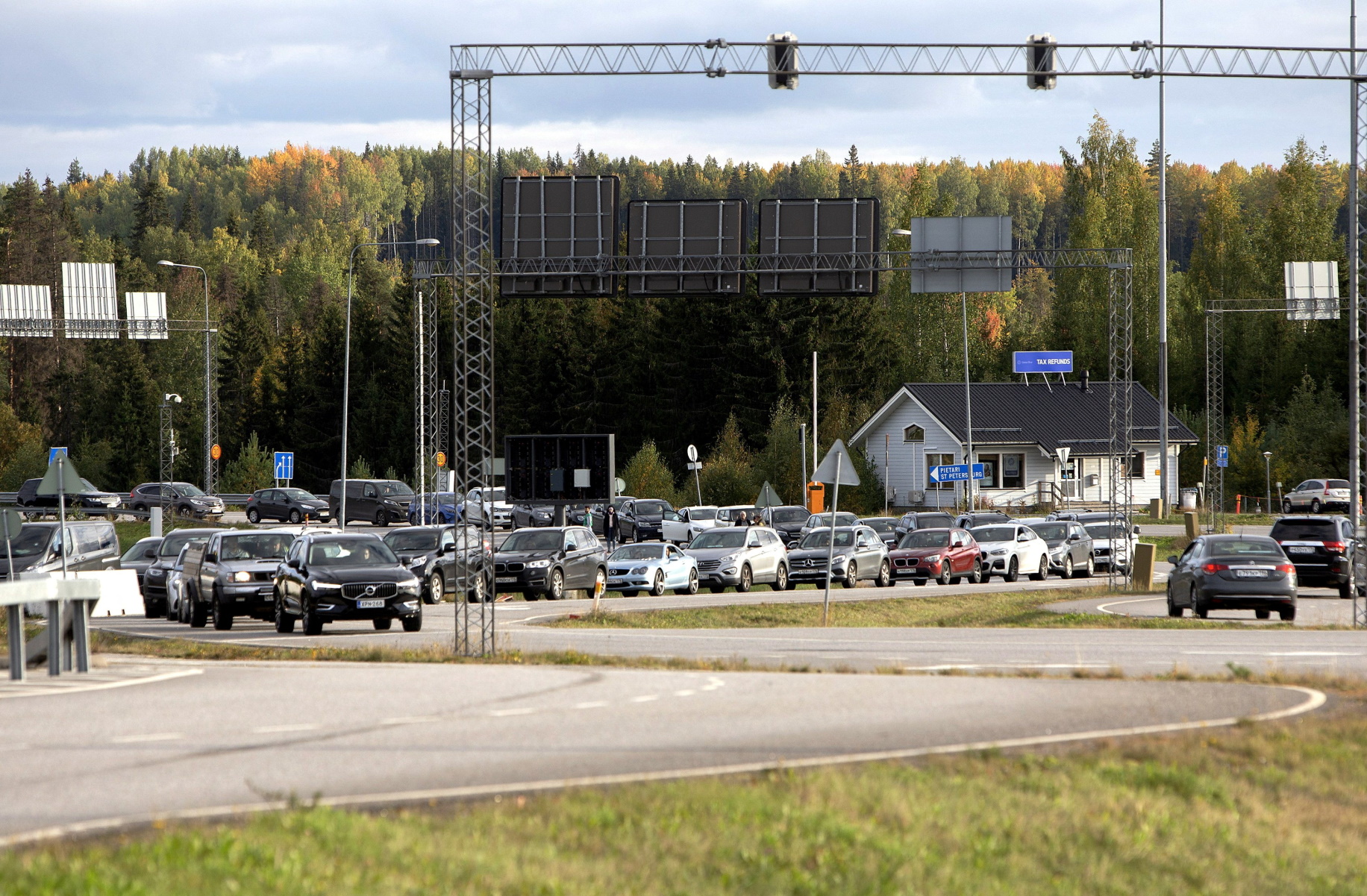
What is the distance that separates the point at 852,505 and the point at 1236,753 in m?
60.7

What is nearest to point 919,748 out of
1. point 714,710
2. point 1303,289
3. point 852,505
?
point 714,710

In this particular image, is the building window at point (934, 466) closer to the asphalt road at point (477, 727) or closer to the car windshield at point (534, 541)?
the car windshield at point (534, 541)

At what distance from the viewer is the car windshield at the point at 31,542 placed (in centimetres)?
3362

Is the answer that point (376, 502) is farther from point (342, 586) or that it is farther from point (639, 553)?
point (342, 586)

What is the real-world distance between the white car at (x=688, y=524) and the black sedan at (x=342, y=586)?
96.8 feet

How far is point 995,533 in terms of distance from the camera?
42250 mm

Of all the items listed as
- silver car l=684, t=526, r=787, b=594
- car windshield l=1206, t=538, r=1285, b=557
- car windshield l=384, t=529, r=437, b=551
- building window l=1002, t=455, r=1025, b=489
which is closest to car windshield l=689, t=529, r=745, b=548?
silver car l=684, t=526, r=787, b=594

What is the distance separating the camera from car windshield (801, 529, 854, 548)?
39.3 metres

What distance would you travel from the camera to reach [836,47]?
24531 millimetres

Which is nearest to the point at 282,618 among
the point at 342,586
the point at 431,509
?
the point at 342,586

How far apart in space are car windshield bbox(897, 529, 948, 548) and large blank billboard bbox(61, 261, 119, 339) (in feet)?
130

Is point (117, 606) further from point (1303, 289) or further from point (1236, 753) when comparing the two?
point (1303, 289)

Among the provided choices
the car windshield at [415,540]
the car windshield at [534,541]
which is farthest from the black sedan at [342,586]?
the car windshield at [534,541]

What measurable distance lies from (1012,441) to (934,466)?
389 cm
